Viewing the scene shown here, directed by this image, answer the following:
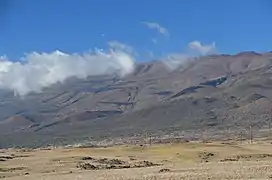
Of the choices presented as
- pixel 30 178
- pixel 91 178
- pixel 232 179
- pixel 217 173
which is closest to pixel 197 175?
pixel 217 173

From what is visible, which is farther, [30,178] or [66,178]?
[30,178]

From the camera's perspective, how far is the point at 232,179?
3672cm

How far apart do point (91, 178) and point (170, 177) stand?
619 cm

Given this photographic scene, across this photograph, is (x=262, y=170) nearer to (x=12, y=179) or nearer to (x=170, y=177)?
(x=170, y=177)

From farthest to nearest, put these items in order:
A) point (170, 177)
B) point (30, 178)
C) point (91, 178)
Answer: point (30, 178)
point (91, 178)
point (170, 177)

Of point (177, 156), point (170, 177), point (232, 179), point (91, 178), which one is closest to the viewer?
point (232, 179)

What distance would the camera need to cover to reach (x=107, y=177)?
43.4 meters

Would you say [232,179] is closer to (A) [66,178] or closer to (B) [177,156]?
(A) [66,178]

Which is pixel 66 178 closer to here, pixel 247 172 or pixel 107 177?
pixel 107 177

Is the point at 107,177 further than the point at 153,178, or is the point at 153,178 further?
the point at 107,177

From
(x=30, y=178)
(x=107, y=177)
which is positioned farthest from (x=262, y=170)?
(x=30, y=178)

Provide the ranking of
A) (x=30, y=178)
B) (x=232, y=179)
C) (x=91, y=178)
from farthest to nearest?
(x=30, y=178) < (x=91, y=178) < (x=232, y=179)

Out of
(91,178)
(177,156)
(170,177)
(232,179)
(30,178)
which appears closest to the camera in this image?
(232,179)

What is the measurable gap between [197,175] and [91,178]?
7.67 m
